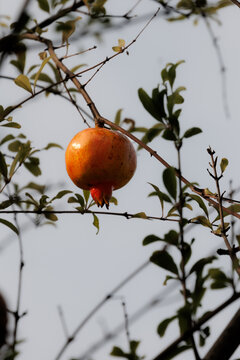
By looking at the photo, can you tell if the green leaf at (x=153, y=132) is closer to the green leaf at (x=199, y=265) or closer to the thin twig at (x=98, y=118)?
the thin twig at (x=98, y=118)

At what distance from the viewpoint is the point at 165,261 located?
93 centimetres

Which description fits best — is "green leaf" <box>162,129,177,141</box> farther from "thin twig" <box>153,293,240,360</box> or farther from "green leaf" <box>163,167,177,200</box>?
"thin twig" <box>153,293,240,360</box>

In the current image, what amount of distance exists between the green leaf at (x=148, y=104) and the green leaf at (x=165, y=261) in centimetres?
40

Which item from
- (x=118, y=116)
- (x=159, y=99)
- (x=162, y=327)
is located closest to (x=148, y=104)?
(x=159, y=99)

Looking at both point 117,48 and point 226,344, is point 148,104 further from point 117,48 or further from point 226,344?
point 226,344

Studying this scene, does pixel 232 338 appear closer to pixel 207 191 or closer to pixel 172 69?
pixel 207 191

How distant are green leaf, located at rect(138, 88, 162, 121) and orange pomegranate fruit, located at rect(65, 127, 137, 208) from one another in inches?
3.6

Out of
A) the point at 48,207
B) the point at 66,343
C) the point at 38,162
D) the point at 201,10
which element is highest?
the point at 201,10

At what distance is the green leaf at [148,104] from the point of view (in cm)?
121

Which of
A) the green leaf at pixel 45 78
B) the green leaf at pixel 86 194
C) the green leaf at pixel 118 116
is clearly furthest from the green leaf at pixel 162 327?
the green leaf at pixel 45 78

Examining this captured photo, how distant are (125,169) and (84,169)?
0.32ft

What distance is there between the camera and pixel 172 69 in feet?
4.06

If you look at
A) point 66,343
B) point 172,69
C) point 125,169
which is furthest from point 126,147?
point 66,343

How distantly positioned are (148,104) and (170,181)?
0.88 feet
